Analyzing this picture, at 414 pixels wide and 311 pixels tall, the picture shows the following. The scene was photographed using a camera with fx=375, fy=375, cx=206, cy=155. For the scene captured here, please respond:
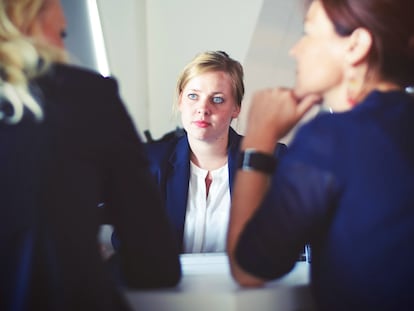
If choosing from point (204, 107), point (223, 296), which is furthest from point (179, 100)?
point (223, 296)

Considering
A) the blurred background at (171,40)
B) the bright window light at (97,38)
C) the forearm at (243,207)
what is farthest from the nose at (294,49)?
the bright window light at (97,38)

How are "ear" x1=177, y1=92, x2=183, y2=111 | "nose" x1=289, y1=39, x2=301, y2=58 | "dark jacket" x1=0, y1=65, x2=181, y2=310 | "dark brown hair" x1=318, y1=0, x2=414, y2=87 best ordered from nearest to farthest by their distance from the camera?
"dark jacket" x1=0, y1=65, x2=181, y2=310 < "dark brown hair" x1=318, y1=0, x2=414, y2=87 < "nose" x1=289, y1=39, x2=301, y2=58 < "ear" x1=177, y1=92, x2=183, y2=111

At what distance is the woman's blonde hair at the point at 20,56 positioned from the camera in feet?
1.55

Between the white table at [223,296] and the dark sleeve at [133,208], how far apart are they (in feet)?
0.08

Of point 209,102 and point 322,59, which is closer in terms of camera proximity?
point 322,59

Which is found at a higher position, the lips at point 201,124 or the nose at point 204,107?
the nose at point 204,107

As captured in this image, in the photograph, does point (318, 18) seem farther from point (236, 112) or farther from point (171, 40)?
point (171, 40)

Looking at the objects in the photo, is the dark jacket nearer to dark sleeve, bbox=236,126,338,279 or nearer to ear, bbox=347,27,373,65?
dark sleeve, bbox=236,126,338,279

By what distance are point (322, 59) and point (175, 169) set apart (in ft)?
1.15

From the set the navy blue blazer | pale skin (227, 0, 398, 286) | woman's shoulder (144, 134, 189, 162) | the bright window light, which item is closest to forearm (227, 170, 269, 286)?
pale skin (227, 0, 398, 286)

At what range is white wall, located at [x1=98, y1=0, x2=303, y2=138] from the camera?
73cm

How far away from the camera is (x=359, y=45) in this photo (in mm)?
578

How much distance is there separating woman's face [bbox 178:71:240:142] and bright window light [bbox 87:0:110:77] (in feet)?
0.53

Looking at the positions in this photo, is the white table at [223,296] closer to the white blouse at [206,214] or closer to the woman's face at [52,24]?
the white blouse at [206,214]
